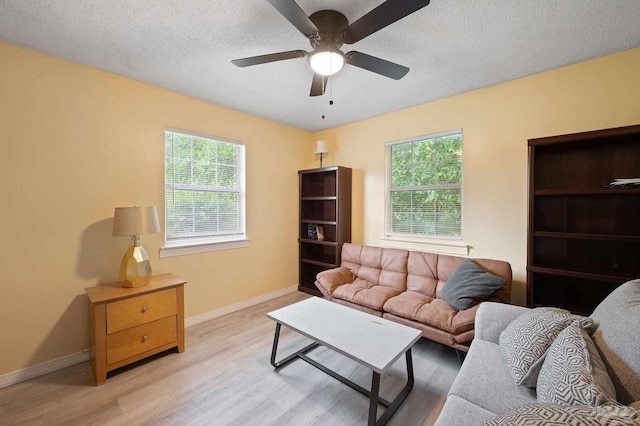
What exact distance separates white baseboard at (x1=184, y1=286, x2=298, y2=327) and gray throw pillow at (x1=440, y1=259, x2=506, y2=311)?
224 cm

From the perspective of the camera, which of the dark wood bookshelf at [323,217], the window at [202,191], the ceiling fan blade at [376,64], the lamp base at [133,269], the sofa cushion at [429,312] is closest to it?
the ceiling fan blade at [376,64]

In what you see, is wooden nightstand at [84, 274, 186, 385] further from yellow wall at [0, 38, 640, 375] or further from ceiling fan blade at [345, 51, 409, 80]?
ceiling fan blade at [345, 51, 409, 80]

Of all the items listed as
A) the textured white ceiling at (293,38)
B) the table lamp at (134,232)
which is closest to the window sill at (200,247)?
the table lamp at (134,232)

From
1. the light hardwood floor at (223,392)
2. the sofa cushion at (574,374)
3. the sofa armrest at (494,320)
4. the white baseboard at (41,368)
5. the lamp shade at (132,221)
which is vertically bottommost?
the light hardwood floor at (223,392)

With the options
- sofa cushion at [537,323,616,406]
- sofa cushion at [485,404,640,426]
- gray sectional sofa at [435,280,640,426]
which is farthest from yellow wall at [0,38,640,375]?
sofa cushion at [485,404,640,426]

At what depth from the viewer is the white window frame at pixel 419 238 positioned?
289 cm

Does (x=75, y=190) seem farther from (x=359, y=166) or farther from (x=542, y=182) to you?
(x=542, y=182)

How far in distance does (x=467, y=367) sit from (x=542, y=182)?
1.87 meters

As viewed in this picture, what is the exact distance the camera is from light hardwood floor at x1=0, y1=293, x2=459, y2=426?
63.6 inches

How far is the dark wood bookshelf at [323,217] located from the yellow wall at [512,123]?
943 mm

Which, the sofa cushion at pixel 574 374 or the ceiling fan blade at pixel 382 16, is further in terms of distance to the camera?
the ceiling fan blade at pixel 382 16

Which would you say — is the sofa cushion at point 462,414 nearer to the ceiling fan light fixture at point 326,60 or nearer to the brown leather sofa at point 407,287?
the brown leather sofa at point 407,287

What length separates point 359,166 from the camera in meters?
3.71

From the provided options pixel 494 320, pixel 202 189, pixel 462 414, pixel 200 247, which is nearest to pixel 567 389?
pixel 462 414
